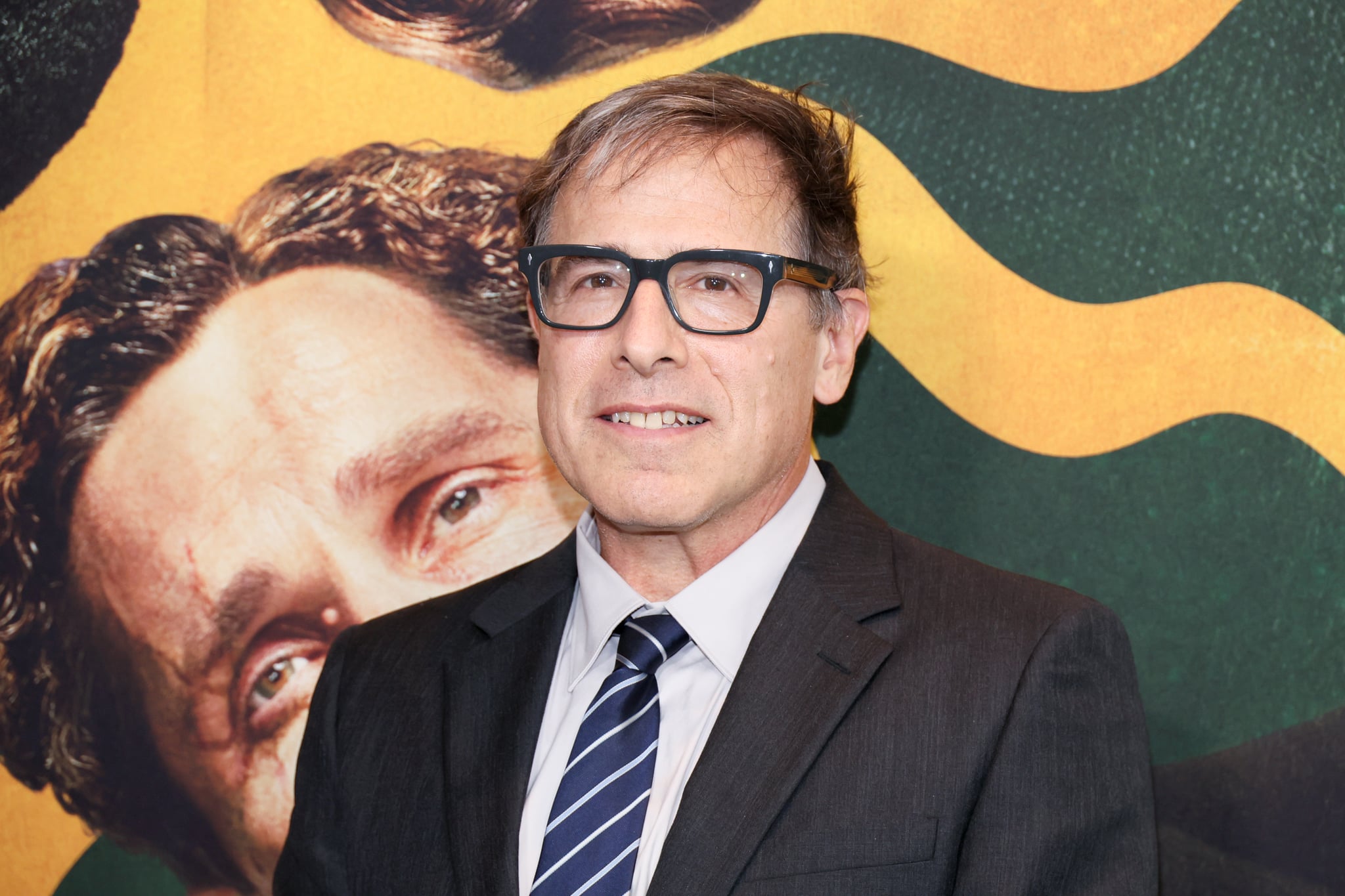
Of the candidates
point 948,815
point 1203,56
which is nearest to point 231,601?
point 948,815

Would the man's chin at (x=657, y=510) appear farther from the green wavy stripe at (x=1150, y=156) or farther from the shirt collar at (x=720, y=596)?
the green wavy stripe at (x=1150, y=156)

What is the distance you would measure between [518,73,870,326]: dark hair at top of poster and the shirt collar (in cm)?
27

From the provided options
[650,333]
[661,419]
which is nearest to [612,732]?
[661,419]

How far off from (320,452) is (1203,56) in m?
1.47

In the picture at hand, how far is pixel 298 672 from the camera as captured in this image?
6.22 ft

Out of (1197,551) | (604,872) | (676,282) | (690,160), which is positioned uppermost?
(690,160)

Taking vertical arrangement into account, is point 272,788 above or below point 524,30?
below

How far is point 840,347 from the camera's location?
1617 millimetres

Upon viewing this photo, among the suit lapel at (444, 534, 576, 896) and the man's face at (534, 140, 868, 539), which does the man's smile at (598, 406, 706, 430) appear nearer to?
the man's face at (534, 140, 868, 539)

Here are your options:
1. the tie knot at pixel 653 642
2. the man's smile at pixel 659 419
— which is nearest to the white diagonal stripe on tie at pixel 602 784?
the tie knot at pixel 653 642

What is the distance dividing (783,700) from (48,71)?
160 centimetres

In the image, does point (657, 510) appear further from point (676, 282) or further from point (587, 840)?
point (587, 840)

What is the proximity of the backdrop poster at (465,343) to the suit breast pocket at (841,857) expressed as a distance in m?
0.62

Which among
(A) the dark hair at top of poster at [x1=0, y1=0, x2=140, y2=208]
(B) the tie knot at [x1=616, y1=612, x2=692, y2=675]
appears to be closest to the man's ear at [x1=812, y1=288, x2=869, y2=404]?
(B) the tie knot at [x1=616, y1=612, x2=692, y2=675]
